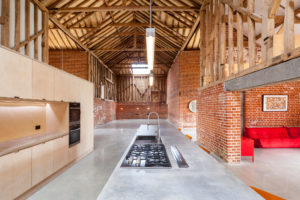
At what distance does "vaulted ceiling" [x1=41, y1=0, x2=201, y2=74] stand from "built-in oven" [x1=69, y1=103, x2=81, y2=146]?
12.4 ft

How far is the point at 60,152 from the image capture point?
4.06 meters

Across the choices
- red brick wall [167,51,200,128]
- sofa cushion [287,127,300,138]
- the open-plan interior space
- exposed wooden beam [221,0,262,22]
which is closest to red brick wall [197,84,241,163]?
the open-plan interior space

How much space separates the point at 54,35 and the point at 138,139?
7.68 m

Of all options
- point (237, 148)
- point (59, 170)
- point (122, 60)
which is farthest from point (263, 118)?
point (122, 60)

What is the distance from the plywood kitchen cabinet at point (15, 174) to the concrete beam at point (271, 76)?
13.5ft

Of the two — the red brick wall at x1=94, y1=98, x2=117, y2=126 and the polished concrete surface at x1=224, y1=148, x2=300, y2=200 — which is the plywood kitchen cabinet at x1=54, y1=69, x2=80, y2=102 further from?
the red brick wall at x1=94, y1=98, x2=117, y2=126

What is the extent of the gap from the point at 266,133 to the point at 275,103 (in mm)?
1191

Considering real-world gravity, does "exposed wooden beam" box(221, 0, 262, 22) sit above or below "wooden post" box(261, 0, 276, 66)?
above

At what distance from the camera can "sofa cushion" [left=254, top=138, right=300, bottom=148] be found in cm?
581

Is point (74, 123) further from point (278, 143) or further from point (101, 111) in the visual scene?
point (101, 111)

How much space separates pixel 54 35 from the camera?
8.77m

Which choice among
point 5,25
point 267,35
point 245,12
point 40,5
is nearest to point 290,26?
point 267,35

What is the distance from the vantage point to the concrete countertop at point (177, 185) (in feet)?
4.42

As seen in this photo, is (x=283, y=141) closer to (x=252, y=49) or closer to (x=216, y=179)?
(x=252, y=49)
